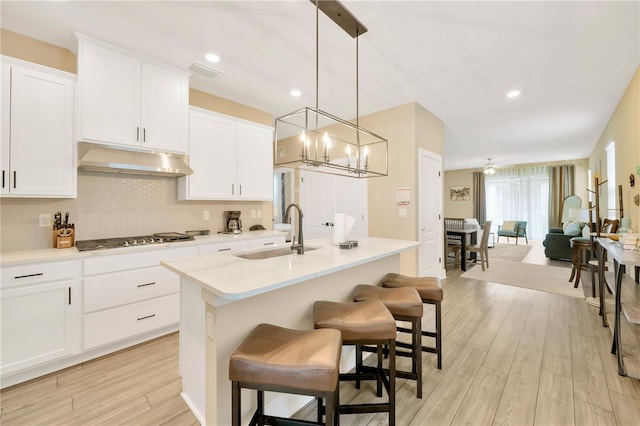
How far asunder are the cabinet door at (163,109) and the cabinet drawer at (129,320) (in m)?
1.57

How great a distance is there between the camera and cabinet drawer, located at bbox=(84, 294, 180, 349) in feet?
7.15

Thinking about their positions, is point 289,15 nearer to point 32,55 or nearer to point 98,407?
point 32,55

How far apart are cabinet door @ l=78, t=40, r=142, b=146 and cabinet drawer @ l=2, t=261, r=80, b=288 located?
110cm

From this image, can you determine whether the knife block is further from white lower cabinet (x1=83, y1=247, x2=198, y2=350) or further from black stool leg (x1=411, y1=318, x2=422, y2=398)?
black stool leg (x1=411, y1=318, x2=422, y2=398)

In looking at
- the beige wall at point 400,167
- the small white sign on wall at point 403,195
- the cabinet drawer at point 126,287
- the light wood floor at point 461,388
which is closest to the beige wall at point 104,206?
the cabinet drawer at point 126,287

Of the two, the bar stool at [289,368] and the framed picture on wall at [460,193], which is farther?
the framed picture on wall at [460,193]

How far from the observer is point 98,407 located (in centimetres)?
169

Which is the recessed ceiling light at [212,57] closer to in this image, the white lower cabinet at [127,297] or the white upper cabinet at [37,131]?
the white upper cabinet at [37,131]

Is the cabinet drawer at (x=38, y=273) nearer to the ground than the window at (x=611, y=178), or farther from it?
nearer to the ground

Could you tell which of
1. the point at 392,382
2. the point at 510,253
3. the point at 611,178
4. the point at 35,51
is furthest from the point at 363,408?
the point at 510,253

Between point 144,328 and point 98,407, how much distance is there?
2.63ft

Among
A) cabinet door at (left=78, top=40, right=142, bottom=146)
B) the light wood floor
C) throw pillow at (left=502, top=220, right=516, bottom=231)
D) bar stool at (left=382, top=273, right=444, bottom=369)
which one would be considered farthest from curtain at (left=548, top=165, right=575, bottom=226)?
cabinet door at (left=78, top=40, right=142, bottom=146)

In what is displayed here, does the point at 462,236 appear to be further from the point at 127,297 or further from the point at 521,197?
the point at 521,197

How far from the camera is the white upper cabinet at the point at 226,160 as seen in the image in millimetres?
3176
